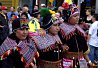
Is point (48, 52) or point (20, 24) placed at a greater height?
point (20, 24)

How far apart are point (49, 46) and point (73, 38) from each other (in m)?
0.86

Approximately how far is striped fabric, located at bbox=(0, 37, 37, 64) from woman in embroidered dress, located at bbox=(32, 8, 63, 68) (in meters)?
0.38

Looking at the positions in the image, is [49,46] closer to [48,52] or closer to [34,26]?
[48,52]

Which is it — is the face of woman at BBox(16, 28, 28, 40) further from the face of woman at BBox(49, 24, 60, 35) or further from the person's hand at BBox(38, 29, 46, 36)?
the face of woman at BBox(49, 24, 60, 35)

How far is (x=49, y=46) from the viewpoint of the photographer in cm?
534

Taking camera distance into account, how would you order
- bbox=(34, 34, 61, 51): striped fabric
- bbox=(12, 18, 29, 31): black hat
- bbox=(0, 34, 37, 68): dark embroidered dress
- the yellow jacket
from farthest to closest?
the yellow jacket, bbox=(34, 34, 61, 51): striped fabric, bbox=(12, 18, 29, 31): black hat, bbox=(0, 34, 37, 68): dark embroidered dress

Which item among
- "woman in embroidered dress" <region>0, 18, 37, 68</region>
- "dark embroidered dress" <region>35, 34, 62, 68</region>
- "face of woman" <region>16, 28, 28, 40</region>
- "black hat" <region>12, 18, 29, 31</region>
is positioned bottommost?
"dark embroidered dress" <region>35, 34, 62, 68</region>

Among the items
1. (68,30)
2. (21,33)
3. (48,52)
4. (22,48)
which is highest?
(21,33)

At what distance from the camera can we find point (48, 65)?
538 centimetres


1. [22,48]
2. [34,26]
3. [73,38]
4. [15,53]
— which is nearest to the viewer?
[15,53]

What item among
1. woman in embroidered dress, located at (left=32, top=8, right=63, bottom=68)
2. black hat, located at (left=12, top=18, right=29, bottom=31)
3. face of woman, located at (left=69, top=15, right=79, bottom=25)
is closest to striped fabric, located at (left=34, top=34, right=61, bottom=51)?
woman in embroidered dress, located at (left=32, top=8, right=63, bottom=68)

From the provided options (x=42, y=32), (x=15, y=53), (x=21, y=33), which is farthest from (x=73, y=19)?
(x=15, y=53)

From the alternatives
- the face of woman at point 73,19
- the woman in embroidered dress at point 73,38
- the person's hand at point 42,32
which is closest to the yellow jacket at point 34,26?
the person's hand at point 42,32

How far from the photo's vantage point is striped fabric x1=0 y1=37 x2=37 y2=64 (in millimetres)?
4595
